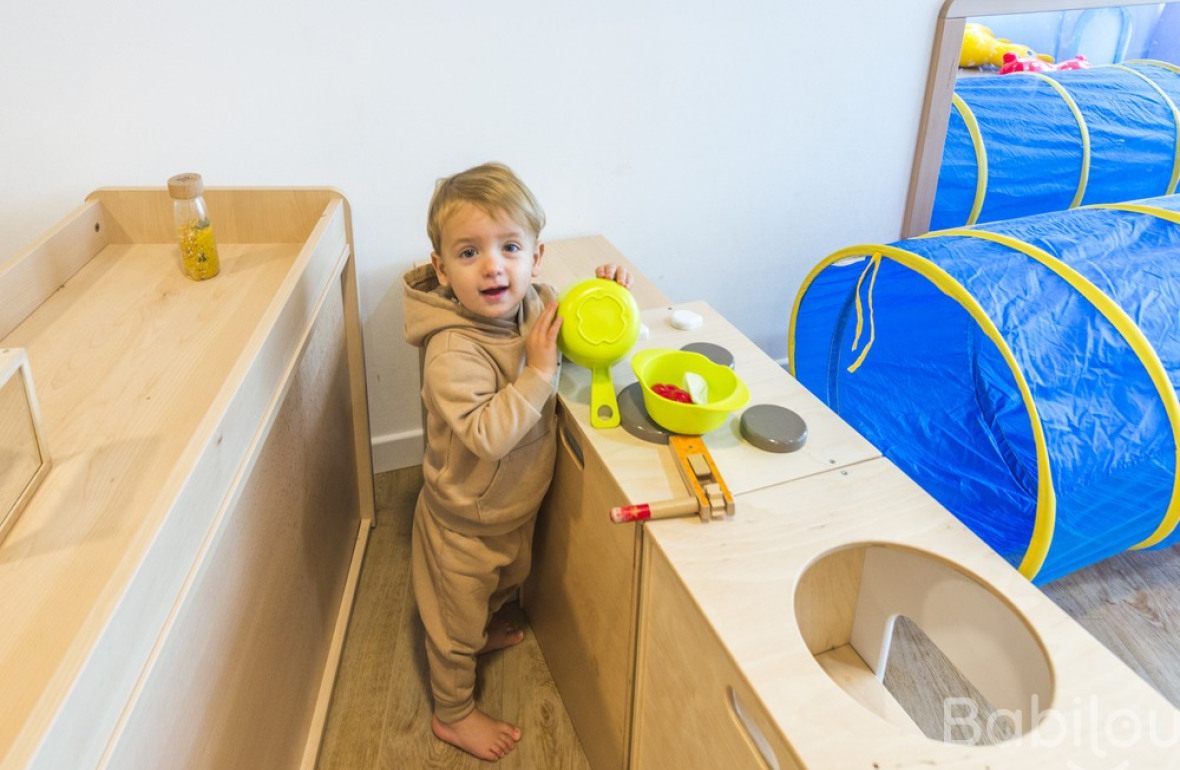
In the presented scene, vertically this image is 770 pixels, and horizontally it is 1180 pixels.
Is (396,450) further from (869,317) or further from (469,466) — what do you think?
(869,317)

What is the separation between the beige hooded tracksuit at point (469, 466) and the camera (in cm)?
100

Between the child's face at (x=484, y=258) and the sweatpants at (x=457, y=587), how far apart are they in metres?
0.34

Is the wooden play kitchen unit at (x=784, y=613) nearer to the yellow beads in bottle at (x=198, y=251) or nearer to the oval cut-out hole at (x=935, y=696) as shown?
the oval cut-out hole at (x=935, y=696)

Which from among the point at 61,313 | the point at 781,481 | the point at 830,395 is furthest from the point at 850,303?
the point at 61,313

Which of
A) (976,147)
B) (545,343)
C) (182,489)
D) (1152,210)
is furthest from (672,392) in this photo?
(976,147)

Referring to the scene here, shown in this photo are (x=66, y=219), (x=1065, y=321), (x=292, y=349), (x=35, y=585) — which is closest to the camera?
(x=35, y=585)

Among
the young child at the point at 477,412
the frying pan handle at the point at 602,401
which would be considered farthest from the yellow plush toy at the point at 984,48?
the frying pan handle at the point at 602,401

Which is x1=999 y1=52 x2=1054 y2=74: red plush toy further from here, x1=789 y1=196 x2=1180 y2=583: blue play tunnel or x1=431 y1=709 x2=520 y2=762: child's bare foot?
x1=431 y1=709 x2=520 y2=762: child's bare foot

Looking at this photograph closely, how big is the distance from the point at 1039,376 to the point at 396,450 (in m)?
1.27

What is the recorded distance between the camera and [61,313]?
44.2 inches

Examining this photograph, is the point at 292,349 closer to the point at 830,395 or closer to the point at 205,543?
the point at 205,543

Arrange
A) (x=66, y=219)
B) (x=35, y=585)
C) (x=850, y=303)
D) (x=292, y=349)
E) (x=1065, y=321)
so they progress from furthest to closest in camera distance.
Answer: (x=850, y=303), (x=1065, y=321), (x=66, y=219), (x=292, y=349), (x=35, y=585)

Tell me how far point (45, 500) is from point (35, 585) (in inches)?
5.0

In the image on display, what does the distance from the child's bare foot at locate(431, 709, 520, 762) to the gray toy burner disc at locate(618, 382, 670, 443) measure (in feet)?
Result: 1.82
